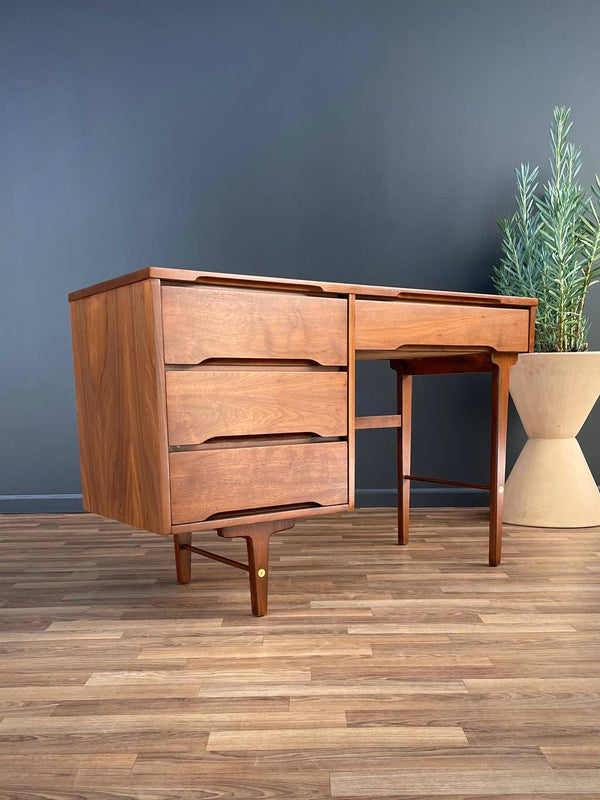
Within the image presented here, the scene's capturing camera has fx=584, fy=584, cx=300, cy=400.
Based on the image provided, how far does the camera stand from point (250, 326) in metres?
1.16

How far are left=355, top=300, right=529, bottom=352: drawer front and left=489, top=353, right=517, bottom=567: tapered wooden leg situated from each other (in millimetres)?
49

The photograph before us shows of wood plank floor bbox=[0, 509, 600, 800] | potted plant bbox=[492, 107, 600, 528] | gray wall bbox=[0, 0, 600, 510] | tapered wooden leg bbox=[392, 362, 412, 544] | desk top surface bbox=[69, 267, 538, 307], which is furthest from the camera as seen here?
gray wall bbox=[0, 0, 600, 510]

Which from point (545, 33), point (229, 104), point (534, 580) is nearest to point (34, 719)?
point (534, 580)

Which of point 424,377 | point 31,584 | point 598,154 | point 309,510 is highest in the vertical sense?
point 598,154

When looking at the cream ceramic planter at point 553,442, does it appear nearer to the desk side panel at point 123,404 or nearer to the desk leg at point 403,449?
the desk leg at point 403,449

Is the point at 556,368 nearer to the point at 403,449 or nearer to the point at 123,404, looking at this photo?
the point at 403,449

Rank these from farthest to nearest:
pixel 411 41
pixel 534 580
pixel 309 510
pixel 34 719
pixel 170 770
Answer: pixel 411 41
pixel 534 580
pixel 309 510
pixel 34 719
pixel 170 770

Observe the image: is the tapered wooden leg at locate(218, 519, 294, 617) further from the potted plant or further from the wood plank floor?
the potted plant

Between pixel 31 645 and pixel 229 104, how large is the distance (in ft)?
6.48

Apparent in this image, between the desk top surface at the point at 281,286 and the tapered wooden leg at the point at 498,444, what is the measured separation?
0.16 m

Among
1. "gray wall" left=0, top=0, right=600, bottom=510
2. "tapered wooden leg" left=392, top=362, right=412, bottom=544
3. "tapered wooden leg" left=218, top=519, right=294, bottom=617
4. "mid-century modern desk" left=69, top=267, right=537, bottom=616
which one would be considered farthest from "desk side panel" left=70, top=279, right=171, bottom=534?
"gray wall" left=0, top=0, right=600, bottom=510

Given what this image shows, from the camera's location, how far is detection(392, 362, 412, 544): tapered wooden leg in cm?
180

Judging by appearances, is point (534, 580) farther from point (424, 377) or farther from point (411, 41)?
point (411, 41)

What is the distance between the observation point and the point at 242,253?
2287 millimetres
